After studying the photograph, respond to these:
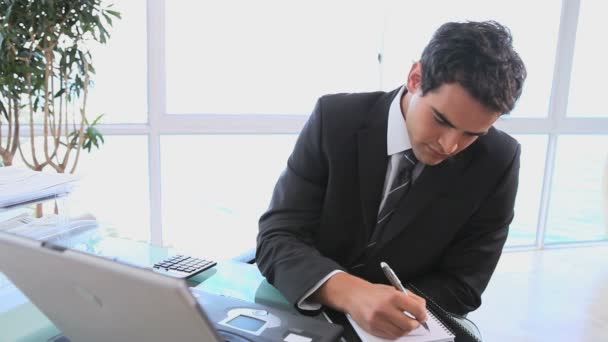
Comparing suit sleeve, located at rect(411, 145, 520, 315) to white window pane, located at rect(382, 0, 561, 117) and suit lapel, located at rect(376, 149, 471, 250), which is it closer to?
suit lapel, located at rect(376, 149, 471, 250)

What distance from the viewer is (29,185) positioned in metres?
1.07

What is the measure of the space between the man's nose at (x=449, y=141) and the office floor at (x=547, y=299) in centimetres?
160

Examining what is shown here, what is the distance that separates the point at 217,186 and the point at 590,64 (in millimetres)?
2865

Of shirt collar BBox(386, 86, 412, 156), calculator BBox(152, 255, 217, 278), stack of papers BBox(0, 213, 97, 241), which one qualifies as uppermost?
shirt collar BBox(386, 86, 412, 156)

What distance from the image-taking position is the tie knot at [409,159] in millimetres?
1052

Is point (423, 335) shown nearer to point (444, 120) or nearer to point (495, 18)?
point (444, 120)

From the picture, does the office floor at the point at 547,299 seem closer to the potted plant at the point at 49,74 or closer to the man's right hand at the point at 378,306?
the man's right hand at the point at 378,306

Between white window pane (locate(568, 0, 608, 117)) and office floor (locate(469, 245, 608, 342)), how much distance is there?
3.58ft

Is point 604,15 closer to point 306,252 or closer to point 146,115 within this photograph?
point 146,115

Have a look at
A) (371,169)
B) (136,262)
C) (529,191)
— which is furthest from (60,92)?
(529,191)

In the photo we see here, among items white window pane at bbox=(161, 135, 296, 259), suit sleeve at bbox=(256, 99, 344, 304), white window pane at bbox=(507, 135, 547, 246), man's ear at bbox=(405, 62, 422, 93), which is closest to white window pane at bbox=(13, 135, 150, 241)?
white window pane at bbox=(161, 135, 296, 259)

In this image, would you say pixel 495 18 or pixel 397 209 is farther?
pixel 495 18

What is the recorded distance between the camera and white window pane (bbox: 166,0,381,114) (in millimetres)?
2561

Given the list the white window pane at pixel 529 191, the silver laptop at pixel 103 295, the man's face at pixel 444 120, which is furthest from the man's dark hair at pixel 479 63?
the white window pane at pixel 529 191
